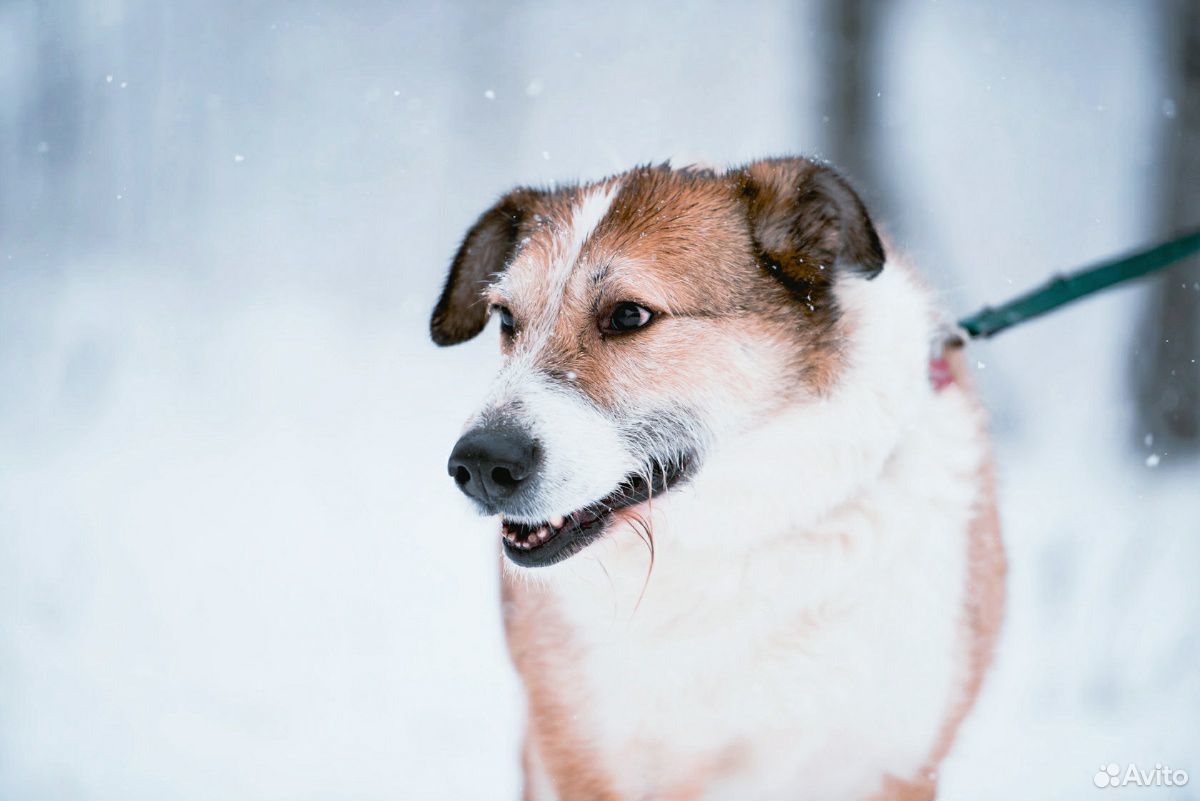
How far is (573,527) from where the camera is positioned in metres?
1.62

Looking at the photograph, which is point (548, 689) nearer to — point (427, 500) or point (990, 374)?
point (427, 500)

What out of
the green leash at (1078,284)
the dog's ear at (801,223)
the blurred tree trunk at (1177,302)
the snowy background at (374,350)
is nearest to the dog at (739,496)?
the dog's ear at (801,223)

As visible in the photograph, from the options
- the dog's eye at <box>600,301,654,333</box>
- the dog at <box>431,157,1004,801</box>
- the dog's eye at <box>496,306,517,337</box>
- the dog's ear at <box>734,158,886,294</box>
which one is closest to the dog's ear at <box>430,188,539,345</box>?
the dog at <box>431,157,1004,801</box>

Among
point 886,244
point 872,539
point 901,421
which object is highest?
point 886,244

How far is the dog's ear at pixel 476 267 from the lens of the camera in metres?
2.04

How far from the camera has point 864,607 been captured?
1856 mm

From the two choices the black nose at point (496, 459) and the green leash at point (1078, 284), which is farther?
the green leash at point (1078, 284)

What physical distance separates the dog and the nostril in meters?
0.11

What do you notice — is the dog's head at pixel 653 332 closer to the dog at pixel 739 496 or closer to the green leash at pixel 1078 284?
the dog at pixel 739 496

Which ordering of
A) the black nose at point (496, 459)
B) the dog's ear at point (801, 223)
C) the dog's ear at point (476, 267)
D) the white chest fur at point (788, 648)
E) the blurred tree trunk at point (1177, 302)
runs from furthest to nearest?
the blurred tree trunk at point (1177, 302), the dog's ear at point (476, 267), the white chest fur at point (788, 648), the dog's ear at point (801, 223), the black nose at point (496, 459)

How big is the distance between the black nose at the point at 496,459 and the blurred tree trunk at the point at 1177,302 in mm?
2595

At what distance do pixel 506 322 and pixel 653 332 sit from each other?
38cm

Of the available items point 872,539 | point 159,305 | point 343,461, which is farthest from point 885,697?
point 159,305

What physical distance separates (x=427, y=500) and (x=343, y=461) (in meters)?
0.44
